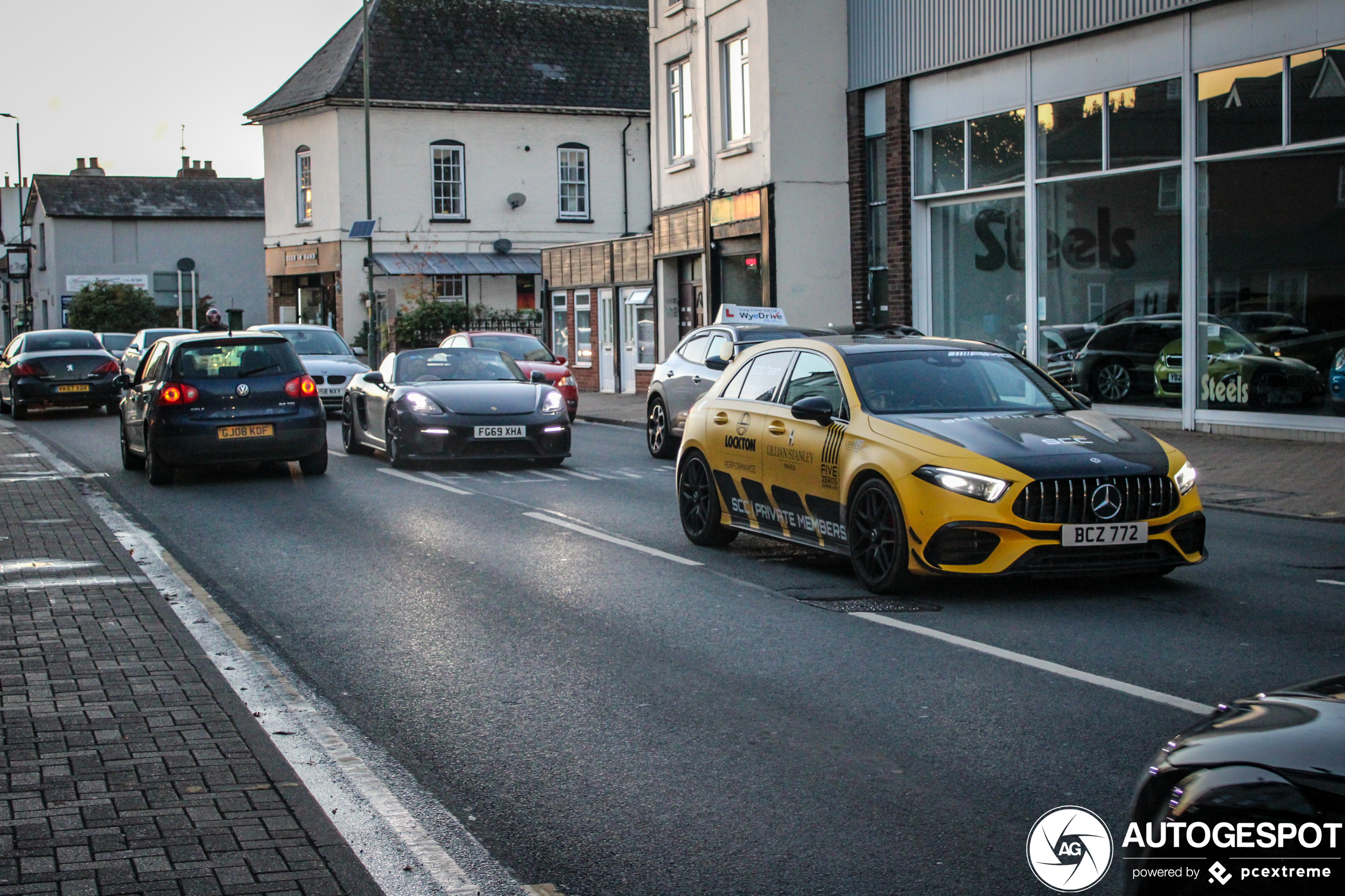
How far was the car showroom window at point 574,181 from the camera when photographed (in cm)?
5088

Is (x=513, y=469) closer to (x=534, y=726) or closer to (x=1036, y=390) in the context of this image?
(x=1036, y=390)

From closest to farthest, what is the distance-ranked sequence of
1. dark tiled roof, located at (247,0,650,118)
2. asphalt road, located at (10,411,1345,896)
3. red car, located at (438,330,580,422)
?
asphalt road, located at (10,411,1345,896), red car, located at (438,330,580,422), dark tiled roof, located at (247,0,650,118)

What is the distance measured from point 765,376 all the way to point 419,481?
6.57 meters

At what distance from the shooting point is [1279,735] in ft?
9.39

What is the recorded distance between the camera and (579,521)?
12750 millimetres

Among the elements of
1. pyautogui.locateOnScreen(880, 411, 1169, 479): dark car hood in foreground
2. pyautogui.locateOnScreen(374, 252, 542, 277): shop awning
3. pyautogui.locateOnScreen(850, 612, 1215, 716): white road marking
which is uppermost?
pyautogui.locateOnScreen(374, 252, 542, 277): shop awning

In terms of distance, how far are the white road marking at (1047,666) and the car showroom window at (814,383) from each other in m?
1.76

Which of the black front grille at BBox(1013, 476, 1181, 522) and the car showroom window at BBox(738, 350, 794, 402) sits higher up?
the car showroom window at BBox(738, 350, 794, 402)

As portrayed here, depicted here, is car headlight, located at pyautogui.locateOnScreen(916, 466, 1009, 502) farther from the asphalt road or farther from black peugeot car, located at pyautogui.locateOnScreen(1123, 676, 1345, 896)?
black peugeot car, located at pyautogui.locateOnScreen(1123, 676, 1345, 896)

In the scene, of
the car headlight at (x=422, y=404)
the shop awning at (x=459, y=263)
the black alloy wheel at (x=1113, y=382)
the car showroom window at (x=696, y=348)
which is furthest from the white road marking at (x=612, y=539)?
the shop awning at (x=459, y=263)

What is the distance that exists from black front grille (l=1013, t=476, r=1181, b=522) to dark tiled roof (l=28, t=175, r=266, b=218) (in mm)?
67308

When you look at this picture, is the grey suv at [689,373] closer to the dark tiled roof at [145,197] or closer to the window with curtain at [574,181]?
the window with curtain at [574,181]

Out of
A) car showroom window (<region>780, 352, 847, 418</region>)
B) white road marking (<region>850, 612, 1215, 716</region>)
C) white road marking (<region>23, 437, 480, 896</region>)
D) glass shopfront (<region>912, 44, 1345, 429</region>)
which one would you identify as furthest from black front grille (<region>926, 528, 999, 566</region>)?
glass shopfront (<region>912, 44, 1345, 429</region>)

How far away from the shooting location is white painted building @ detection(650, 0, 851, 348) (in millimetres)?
27203
